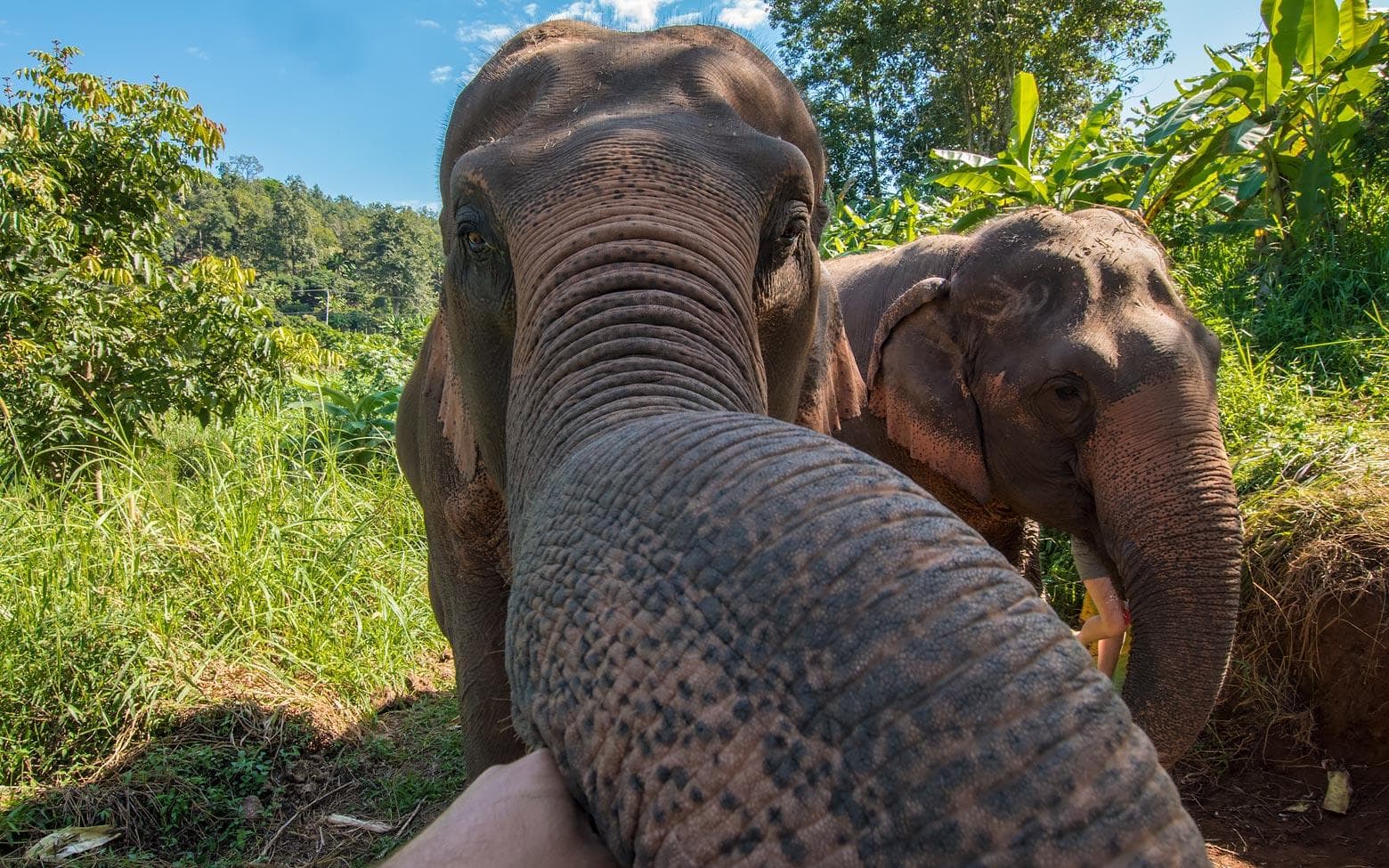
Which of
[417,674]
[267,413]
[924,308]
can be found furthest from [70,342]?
[924,308]

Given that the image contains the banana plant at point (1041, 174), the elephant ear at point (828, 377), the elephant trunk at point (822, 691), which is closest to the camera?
the elephant trunk at point (822, 691)

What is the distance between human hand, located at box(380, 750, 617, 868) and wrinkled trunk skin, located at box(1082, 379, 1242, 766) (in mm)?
3005

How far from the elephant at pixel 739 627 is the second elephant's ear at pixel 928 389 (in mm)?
2938

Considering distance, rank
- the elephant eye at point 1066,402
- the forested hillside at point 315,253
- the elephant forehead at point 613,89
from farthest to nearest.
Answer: the forested hillside at point 315,253 < the elephant eye at point 1066,402 < the elephant forehead at point 613,89

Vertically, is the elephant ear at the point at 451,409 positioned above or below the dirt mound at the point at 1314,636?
above

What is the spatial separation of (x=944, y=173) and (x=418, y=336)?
9468 mm

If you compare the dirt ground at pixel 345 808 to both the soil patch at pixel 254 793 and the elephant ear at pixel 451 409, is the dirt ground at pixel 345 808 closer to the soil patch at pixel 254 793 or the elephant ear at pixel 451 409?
the soil patch at pixel 254 793

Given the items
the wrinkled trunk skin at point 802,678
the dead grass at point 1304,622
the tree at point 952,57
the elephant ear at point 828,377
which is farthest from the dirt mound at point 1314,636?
the tree at point 952,57

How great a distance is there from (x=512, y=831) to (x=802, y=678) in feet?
0.99

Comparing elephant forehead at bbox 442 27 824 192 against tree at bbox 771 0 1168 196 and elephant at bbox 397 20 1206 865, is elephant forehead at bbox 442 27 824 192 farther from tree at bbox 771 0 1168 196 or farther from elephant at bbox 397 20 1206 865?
tree at bbox 771 0 1168 196

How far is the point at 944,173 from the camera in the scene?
29.5 ft

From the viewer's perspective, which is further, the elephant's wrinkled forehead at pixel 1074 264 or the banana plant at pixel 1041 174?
the banana plant at pixel 1041 174

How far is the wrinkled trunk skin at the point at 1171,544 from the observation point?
11.3 ft

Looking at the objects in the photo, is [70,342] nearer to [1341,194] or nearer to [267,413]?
[267,413]
